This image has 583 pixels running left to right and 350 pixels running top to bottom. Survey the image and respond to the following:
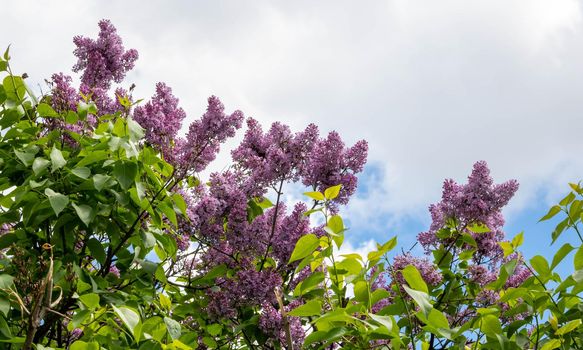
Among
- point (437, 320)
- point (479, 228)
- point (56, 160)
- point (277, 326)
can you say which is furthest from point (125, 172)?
point (479, 228)

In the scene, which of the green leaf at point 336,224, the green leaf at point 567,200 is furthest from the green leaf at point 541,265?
the green leaf at point 336,224

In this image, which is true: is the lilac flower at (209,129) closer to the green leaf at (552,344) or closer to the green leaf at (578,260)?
the green leaf at (578,260)

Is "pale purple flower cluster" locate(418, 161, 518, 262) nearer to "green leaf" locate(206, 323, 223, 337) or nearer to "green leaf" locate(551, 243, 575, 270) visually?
"green leaf" locate(551, 243, 575, 270)

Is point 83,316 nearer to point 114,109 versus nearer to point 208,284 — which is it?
point 208,284

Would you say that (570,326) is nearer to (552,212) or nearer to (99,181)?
(552,212)

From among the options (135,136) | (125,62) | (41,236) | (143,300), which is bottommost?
(143,300)

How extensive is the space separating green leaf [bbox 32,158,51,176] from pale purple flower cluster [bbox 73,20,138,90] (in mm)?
1683

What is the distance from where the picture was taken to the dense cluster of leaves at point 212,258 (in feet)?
6.45

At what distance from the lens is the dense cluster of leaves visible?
6.45 ft

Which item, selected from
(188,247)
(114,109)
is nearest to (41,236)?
(188,247)

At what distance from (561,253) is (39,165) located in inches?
76.5

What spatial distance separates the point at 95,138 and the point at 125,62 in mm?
1551

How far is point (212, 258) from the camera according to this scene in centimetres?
329

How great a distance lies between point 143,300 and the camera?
2725 millimetres
